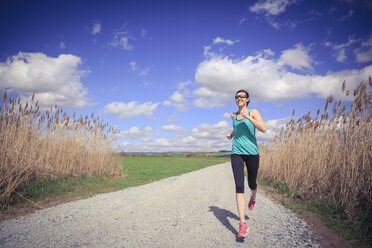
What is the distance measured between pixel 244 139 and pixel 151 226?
7.56 ft

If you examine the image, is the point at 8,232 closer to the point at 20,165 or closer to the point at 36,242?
the point at 36,242

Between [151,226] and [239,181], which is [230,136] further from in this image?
[151,226]

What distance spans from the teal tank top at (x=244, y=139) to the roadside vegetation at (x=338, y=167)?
2049 millimetres

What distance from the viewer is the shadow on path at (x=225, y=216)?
11.5 ft

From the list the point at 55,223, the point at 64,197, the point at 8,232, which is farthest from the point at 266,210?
the point at 64,197

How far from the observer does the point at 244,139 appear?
3.64 m

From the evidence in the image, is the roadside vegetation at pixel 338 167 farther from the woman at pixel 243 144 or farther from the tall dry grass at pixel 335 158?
the woman at pixel 243 144

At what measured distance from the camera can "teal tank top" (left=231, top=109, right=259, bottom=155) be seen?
3.59m

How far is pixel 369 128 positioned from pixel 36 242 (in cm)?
674

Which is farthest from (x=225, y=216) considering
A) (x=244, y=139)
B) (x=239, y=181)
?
(x=244, y=139)

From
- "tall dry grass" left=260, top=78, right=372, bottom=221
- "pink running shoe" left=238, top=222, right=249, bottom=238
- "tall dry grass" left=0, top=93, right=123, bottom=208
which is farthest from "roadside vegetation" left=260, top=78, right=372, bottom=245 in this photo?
"tall dry grass" left=0, top=93, right=123, bottom=208

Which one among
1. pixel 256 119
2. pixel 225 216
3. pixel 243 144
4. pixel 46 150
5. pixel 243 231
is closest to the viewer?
pixel 243 231

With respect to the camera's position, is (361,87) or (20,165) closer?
(361,87)

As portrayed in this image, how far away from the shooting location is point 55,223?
152 inches
